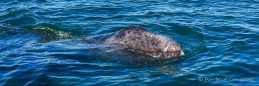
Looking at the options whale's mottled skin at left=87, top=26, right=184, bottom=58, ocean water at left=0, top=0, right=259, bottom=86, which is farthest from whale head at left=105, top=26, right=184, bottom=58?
ocean water at left=0, top=0, right=259, bottom=86

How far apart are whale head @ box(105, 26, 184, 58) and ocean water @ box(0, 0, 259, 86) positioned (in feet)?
1.27

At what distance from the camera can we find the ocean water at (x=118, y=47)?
10016mm

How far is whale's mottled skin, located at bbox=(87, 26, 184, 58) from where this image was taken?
38.9 ft

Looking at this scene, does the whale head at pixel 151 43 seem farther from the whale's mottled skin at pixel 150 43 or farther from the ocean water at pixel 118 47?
the ocean water at pixel 118 47

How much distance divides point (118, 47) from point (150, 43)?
1.02 meters

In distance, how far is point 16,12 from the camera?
19453 millimetres

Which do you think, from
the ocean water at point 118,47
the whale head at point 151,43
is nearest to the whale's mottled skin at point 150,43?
the whale head at point 151,43

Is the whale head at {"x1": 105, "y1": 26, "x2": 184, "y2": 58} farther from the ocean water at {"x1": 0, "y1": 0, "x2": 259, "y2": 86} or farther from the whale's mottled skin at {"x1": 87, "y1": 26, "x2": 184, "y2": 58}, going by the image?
the ocean water at {"x1": 0, "y1": 0, "x2": 259, "y2": 86}

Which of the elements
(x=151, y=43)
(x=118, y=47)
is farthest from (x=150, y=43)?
(x=118, y=47)

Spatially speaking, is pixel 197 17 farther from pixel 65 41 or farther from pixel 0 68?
pixel 0 68

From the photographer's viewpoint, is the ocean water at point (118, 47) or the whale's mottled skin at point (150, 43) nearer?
the ocean water at point (118, 47)

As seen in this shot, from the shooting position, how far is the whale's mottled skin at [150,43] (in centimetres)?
1184

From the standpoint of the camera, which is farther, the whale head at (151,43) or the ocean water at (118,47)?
the whale head at (151,43)

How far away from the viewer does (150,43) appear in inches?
470
